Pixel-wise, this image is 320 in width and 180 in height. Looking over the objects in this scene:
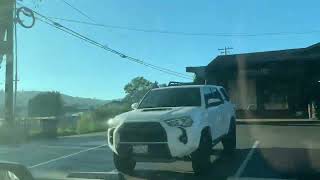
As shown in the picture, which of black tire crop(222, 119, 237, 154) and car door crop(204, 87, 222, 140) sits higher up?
car door crop(204, 87, 222, 140)

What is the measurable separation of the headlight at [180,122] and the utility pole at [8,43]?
21.6ft

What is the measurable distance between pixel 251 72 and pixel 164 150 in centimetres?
3039

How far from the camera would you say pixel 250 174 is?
11.4 meters

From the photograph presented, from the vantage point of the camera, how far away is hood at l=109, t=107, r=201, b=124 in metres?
11.3

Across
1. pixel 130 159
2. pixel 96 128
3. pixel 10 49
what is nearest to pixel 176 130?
pixel 130 159

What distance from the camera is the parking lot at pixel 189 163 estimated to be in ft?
37.6

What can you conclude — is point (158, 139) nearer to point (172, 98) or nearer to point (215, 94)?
point (172, 98)

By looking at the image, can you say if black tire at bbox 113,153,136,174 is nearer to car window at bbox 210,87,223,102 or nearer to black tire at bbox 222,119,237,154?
car window at bbox 210,87,223,102

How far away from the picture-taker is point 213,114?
42.8ft

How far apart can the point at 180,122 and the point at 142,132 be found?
30.9 inches

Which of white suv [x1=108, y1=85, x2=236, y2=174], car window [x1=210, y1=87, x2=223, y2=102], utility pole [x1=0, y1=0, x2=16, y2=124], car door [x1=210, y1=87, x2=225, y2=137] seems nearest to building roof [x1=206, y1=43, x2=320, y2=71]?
utility pole [x1=0, y1=0, x2=16, y2=124]

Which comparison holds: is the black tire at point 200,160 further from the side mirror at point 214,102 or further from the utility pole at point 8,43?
the utility pole at point 8,43

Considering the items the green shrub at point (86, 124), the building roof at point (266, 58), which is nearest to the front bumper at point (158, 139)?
the green shrub at point (86, 124)

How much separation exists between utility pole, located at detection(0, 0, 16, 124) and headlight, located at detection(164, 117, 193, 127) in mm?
6584
